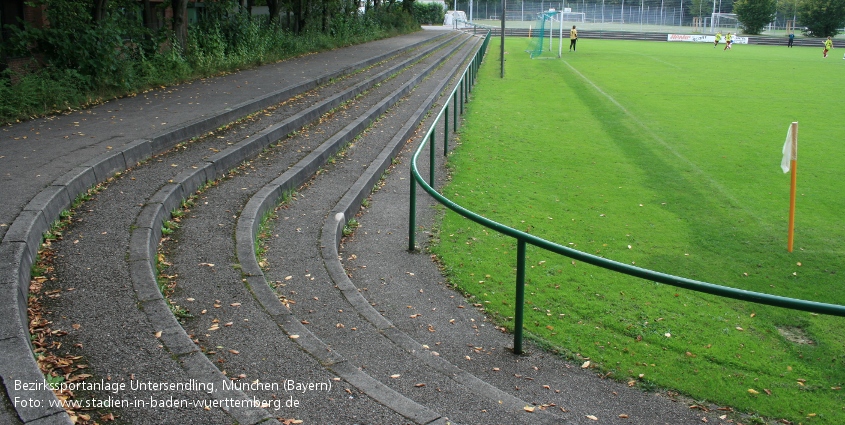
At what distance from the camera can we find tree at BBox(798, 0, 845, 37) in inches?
2886

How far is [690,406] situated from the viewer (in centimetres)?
471

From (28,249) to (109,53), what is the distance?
1003 centimetres

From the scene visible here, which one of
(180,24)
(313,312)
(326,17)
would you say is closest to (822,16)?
(326,17)

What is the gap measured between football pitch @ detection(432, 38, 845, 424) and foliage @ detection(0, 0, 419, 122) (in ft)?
22.4

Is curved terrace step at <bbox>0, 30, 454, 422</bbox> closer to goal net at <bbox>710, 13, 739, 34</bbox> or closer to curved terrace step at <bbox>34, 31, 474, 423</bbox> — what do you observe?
curved terrace step at <bbox>34, 31, 474, 423</bbox>

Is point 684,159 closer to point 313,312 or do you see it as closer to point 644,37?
point 313,312

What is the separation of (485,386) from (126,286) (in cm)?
271

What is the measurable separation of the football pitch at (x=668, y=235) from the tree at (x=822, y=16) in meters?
59.9

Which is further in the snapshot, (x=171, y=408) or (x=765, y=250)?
(x=765, y=250)

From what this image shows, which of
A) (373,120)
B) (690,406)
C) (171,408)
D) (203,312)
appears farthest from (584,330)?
→ (373,120)

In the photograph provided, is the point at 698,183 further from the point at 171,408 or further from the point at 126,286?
the point at 171,408

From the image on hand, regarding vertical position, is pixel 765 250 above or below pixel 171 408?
below

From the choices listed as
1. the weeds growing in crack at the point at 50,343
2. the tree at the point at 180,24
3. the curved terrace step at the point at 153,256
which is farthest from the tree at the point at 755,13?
the weeds growing in crack at the point at 50,343

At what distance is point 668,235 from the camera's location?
31.0 feet
